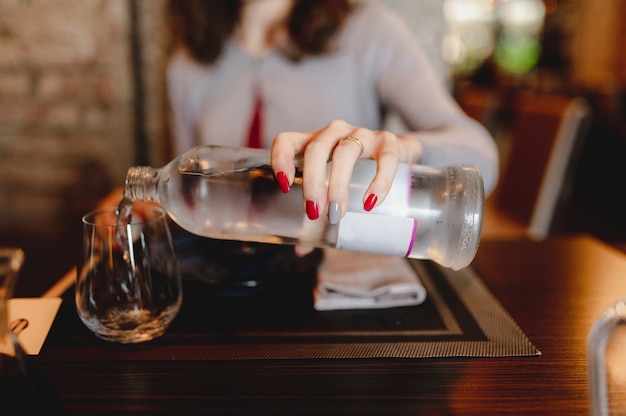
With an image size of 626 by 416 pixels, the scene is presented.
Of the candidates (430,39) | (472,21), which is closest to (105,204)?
(430,39)

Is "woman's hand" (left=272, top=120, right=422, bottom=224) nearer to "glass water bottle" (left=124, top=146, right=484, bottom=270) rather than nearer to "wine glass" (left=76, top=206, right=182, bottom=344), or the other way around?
"glass water bottle" (left=124, top=146, right=484, bottom=270)

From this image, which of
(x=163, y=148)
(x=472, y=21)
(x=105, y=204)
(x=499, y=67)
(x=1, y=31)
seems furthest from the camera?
(x=472, y=21)

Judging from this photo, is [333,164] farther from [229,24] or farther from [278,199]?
[229,24]

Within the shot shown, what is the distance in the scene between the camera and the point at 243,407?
17.8 inches

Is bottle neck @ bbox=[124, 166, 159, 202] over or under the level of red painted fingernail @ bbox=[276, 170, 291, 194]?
under

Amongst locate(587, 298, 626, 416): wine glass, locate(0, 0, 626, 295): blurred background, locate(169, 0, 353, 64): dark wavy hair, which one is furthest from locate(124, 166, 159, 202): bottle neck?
locate(0, 0, 626, 295): blurred background

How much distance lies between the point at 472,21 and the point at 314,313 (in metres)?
9.82

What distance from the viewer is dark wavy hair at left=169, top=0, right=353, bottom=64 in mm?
1188

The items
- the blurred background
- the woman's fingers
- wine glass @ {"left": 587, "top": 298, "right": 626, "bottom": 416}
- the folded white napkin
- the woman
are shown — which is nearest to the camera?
wine glass @ {"left": 587, "top": 298, "right": 626, "bottom": 416}

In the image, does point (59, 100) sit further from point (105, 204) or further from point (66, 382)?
point (66, 382)

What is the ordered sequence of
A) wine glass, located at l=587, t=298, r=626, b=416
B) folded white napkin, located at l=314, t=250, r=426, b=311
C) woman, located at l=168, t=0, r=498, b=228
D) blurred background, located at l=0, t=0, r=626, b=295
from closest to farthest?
wine glass, located at l=587, t=298, r=626, b=416, folded white napkin, located at l=314, t=250, r=426, b=311, woman, located at l=168, t=0, r=498, b=228, blurred background, located at l=0, t=0, r=626, b=295

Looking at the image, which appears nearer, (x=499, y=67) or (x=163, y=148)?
(x=163, y=148)

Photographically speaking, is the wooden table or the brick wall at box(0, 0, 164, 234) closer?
the wooden table

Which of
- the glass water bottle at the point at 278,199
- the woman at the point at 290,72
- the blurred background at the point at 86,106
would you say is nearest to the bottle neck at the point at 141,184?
the glass water bottle at the point at 278,199
